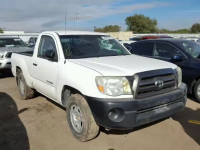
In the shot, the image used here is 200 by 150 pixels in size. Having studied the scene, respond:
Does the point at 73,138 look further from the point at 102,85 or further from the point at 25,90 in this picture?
the point at 25,90

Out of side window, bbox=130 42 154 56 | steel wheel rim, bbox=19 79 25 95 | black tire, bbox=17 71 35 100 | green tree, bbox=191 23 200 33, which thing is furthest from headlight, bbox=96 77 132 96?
green tree, bbox=191 23 200 33

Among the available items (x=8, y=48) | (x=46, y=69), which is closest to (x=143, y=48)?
(x=46, y=69)

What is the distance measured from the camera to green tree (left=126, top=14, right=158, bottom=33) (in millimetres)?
71812

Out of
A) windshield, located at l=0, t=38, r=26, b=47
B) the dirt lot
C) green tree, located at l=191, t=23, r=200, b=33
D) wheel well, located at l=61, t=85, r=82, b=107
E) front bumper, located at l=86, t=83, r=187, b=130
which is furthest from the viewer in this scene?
green tree, located at l=191, t=23, r=200, b=33

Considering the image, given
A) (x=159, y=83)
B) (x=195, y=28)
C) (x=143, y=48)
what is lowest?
(x=159, y=83)

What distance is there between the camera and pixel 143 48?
7664 mm

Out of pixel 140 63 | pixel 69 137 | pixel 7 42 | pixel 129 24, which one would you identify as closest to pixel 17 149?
pixel 69 137

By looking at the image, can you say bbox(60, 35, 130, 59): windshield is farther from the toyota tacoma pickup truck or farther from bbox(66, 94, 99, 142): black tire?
the toyota tacoma pickup truck

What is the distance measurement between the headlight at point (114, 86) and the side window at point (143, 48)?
3.97m

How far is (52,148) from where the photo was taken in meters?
3.92

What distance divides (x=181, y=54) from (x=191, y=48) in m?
0.50

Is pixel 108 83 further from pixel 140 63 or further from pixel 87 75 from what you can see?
pixel 140 63

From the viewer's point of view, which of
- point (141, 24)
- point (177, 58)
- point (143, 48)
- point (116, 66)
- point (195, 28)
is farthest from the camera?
point (195, 28)

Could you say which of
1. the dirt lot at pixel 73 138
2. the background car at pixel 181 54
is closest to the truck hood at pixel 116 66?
the dirt lot at pixel 73 138
